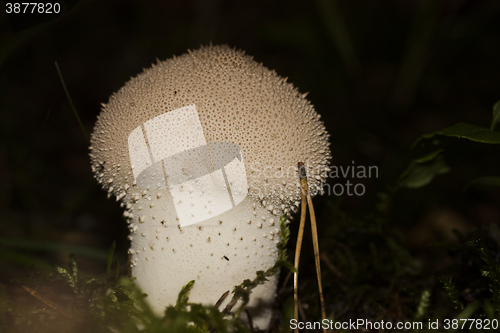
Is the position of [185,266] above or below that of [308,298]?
above

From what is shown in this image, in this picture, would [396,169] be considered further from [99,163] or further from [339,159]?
[99,163]

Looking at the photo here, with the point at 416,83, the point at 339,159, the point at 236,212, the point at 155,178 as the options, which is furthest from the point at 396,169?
the point at 155,178

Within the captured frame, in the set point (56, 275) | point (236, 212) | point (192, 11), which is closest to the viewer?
point (236, 212)
